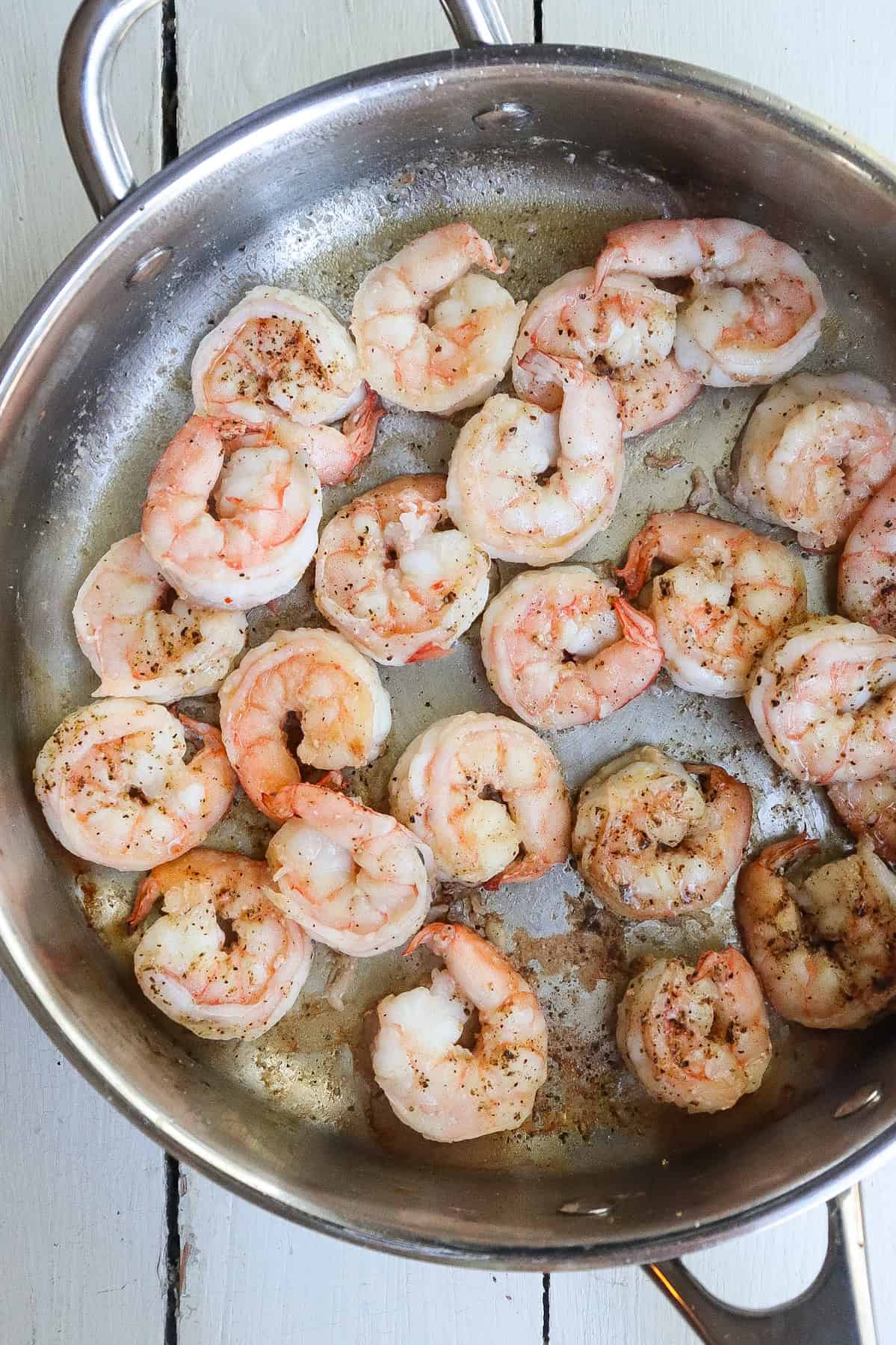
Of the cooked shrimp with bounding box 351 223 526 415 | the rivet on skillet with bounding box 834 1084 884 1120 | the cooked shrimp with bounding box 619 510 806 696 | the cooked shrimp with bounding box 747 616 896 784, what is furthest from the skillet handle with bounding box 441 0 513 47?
the rivet on skillet with bounding box 834 1084 884 1120

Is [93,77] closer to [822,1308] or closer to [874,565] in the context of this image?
[874,565]

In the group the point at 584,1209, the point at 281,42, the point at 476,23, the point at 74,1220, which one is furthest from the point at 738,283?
the point at 74,1220

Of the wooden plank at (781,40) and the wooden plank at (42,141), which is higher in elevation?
the wooden plank at (42,141)

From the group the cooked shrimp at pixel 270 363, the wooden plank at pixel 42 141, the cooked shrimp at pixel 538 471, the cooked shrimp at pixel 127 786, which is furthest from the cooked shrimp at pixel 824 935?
the wooden plank at pixel 42 141

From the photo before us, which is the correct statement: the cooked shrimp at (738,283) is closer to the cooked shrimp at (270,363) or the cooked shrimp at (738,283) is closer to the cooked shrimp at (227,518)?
the cooked shrimp at (270,363)

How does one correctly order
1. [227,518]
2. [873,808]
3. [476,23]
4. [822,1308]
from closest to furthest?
[822,1308], [476,23], [227,518], [873,808]

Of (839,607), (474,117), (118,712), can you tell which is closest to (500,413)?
(474,117)

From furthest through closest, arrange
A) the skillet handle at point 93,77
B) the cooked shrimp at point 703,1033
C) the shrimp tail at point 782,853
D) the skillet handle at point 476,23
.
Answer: the shrimp tail at point 782,853 → the cooked shrimp at point 703,1033 → the skillet handle at point 476,23 → the skillet handle at point 93,77
